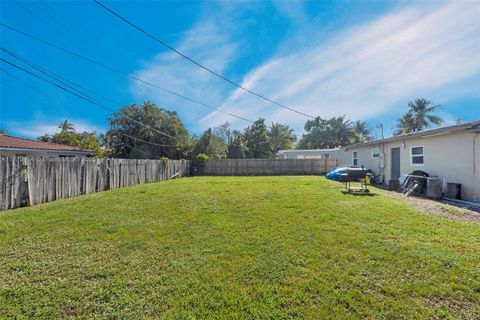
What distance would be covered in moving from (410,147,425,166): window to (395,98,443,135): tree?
25630 millimetres

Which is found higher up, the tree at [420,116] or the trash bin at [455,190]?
the tree at [420,116]

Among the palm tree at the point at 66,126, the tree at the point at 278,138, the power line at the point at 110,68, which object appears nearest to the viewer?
the power line at the point at 110,68

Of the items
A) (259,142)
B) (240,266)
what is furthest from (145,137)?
(240,266)

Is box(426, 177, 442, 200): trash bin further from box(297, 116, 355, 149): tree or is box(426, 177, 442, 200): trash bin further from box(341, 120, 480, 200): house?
box(297, 116, 355, 149): tree

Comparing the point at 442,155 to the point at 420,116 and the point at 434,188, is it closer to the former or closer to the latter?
the point at 434,188

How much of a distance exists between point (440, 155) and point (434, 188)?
149 cm

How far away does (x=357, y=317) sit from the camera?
2064 millimetres

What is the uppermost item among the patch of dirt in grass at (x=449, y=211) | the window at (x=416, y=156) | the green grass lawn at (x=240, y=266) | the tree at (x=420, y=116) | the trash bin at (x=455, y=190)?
the tree at (x=420, y=116)

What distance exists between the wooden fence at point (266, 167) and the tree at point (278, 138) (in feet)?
36.7

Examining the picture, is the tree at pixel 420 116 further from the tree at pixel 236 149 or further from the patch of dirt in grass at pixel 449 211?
the patch of dirt in grass at pixel 449 211

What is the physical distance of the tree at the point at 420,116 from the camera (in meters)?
30.8

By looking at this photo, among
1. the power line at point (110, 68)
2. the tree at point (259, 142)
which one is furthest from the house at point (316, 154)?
the power line at point (110, 68)

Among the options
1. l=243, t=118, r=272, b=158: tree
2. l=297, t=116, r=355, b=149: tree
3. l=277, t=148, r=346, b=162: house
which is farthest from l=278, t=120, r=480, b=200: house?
l=297, t=116, r=355, b=149: tree

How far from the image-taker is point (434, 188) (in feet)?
25.5
